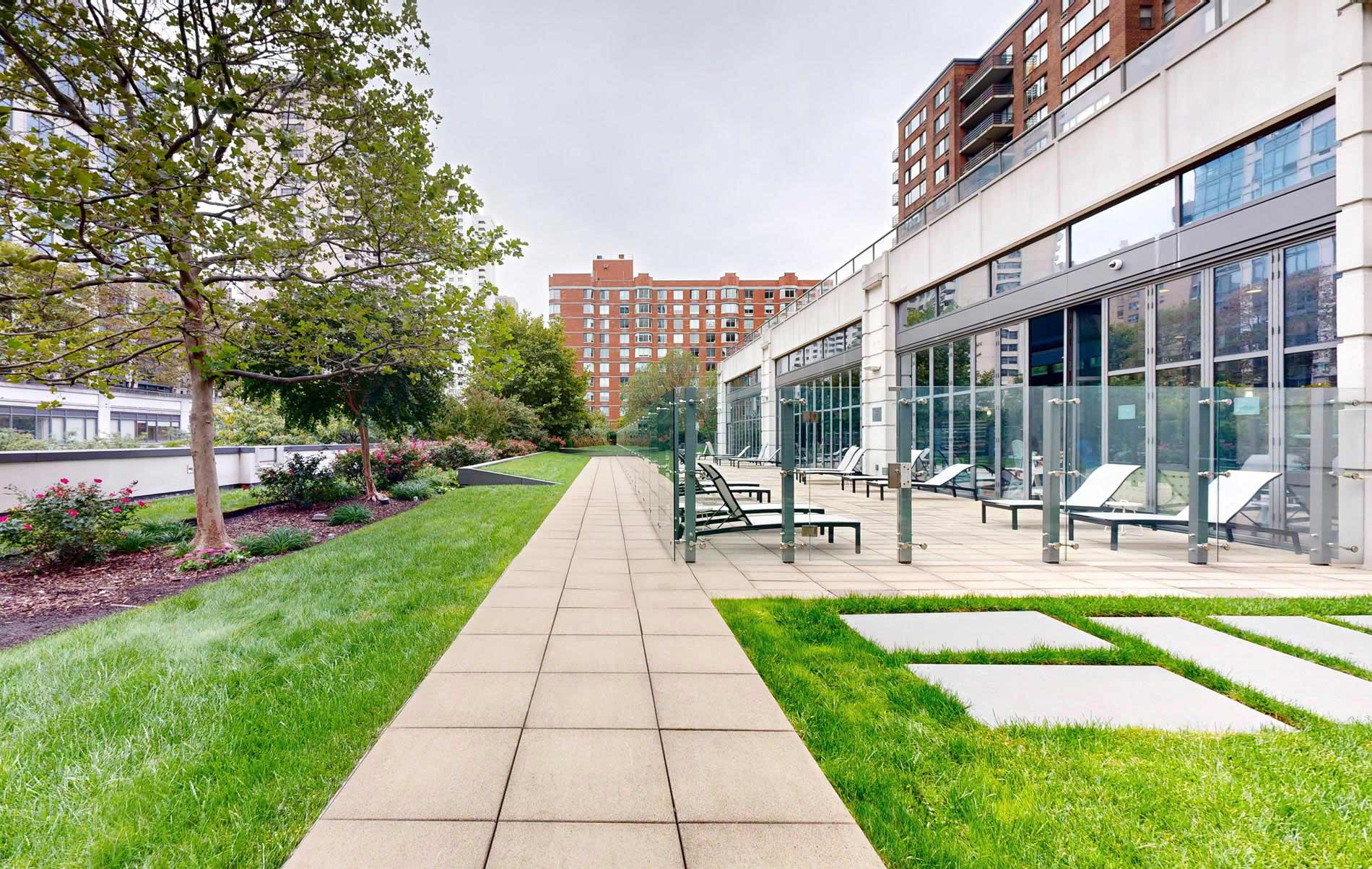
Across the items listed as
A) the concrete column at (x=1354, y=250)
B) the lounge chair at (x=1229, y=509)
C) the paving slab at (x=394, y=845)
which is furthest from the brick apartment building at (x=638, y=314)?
the paving slab at (x=394, y=845)

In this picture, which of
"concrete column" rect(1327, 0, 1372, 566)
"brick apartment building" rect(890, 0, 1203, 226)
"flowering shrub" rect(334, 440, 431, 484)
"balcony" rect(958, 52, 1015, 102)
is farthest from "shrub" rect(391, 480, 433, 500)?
"balcony" rect(958, 52, 1015, 102)

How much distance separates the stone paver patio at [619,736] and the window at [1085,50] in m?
37.2

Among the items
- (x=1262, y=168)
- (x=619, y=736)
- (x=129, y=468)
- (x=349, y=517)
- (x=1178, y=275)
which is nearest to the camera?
(x=619, y=736)

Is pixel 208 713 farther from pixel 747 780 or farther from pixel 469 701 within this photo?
pixel 747 780

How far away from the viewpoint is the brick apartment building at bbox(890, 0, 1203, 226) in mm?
30969

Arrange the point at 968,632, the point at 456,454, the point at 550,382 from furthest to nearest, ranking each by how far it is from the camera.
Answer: the point at 550,382 → the point at 456,454 → the point at 968,632

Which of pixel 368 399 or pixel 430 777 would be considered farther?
pixel 368 399

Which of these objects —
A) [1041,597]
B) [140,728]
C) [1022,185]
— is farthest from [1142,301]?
[140,728]

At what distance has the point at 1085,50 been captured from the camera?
3284 centimetres

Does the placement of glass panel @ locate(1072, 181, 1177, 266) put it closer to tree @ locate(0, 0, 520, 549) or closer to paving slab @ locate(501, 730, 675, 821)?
tree @ locate(0, 0, 520, 549)

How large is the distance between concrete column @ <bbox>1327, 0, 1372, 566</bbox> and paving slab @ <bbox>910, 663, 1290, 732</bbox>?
5.47 meters

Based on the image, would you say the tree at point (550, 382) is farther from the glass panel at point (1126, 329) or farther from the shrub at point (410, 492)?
the glass panel at point (1126, 329)

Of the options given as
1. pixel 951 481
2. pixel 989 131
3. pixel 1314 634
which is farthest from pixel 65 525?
pixel 989 131

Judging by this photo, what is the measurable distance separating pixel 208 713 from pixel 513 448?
28047 mm
